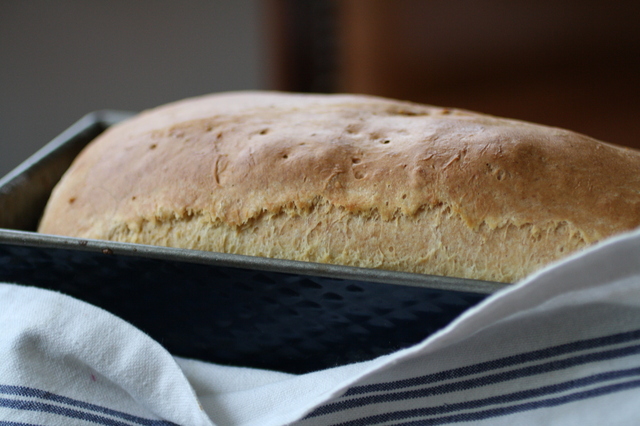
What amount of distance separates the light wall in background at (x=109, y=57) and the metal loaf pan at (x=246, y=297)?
1.84 metres

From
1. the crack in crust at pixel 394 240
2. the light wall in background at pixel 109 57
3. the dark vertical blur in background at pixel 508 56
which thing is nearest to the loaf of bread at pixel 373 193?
the crack in crust at pixel 394 240

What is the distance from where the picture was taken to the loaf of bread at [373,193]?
0.70 metres

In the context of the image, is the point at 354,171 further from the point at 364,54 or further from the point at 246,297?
the point at 364,54

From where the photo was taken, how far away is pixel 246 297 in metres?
0.71

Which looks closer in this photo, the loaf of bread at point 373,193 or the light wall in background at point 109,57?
the loaf of bread at point 373,193

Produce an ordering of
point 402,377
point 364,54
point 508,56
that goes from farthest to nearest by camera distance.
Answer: point 364,54
point 508,56
point 402,377

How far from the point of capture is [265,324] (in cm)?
75

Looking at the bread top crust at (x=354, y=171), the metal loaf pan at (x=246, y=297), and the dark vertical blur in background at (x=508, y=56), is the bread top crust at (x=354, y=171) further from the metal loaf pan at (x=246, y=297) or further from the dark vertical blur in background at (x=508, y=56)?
the dark vertical blur in background at (x=508, y=56)

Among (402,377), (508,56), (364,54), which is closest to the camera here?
(402,377)

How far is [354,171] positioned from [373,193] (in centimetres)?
4

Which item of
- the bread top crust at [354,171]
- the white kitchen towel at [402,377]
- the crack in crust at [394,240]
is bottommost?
the white kitchen towel at [402,377]

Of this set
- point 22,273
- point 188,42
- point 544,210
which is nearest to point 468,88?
point 188,42

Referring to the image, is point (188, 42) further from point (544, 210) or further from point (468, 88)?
point (544, 210)

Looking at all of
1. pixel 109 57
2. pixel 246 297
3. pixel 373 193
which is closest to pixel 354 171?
pixel 373 193
